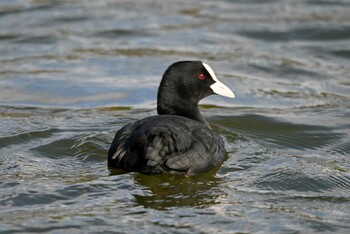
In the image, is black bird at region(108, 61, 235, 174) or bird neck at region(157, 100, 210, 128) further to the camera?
bird neck at region(157, 100, 210, 128)

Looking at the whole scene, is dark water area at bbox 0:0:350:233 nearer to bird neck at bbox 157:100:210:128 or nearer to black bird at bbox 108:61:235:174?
black bird at bbox 108:61:235:174

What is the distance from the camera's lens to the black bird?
6328 millimetres

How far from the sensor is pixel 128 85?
10.6 metres

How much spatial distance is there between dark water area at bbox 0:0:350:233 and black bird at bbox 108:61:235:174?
16 centimetres

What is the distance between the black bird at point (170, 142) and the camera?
6.33 m

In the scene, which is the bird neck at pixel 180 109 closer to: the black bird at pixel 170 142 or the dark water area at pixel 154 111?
the black bird at pixel 170 142

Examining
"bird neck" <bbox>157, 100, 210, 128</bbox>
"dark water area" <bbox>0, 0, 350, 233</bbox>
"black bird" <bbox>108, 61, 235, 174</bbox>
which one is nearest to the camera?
"dark water area" <bbox>0, 0, 350, 233</bbox>

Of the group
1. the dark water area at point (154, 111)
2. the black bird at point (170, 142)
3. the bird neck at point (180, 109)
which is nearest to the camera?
the dark water area at point (154, 111)

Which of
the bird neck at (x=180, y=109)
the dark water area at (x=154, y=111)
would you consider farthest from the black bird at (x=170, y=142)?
the dark water area at (x=154, y=111)

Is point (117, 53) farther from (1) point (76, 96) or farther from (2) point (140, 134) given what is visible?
(2) point (140, 134)

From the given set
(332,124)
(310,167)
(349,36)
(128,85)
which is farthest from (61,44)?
(310,167)

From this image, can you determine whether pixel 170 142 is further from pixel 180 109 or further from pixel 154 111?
pixel 154 111

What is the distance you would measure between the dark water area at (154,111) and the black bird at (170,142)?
0.16m

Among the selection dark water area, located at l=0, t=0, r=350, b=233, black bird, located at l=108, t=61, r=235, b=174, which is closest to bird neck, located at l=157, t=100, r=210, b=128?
black bird, located at l=108, t=61, r=235, b=174
